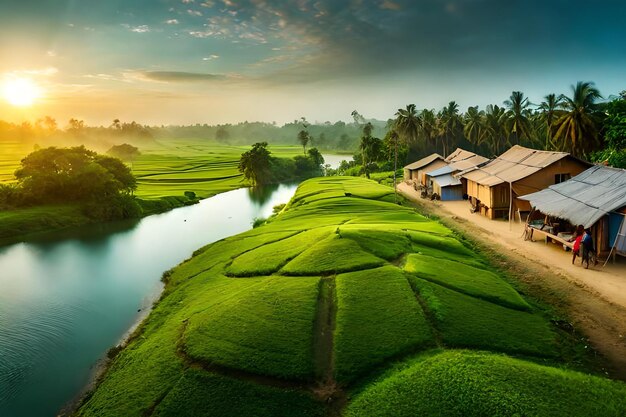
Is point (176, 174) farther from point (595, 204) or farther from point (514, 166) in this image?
point (595, 204)

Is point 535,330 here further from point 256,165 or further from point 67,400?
point 256,165

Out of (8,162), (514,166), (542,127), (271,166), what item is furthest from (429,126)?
(8,162)

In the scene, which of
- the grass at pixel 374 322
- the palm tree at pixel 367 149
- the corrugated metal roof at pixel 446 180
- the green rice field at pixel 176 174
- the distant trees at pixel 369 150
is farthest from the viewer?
the distant trees at pixel 369 150

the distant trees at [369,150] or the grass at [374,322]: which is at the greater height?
the distant trees at [369,150]

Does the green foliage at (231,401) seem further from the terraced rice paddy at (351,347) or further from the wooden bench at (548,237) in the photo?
the wooden bench at (548,237)

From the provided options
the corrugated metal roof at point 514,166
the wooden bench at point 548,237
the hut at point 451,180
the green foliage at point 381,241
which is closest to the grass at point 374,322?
the green foliage at point 381,241

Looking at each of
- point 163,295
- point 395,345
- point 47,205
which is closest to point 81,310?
point 163,295
